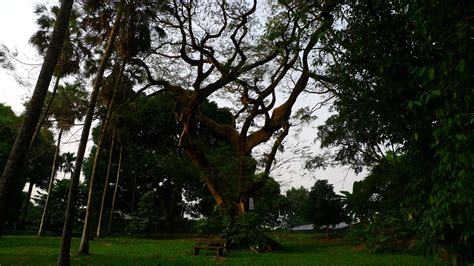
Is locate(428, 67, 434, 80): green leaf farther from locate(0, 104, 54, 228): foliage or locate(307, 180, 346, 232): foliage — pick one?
locate(307, 180, 346, 232): foliage

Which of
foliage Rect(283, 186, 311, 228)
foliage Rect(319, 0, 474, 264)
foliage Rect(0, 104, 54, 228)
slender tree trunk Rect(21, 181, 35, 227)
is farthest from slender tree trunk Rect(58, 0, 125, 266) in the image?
foliage Rect(283, 186, 311, 228)

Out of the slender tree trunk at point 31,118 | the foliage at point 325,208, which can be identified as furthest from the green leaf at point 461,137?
the foliage at point 325,208

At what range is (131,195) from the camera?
36438 millimetres

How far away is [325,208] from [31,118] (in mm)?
24619

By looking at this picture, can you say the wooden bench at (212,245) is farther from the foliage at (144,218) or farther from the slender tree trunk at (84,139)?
the foliage at (144,218)

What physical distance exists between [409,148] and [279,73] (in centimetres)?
1500

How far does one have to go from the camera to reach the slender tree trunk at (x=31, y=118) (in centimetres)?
595

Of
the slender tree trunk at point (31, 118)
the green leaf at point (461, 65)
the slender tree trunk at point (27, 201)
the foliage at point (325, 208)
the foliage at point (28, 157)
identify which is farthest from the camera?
the slender tree trunk at point (27, 201)

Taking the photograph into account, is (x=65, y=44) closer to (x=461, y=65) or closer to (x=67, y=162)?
(x=461, y=65)

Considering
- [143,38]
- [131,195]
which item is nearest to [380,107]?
[143,38]

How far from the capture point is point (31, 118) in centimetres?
620

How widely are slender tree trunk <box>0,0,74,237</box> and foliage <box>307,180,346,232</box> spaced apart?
24285 millimetres

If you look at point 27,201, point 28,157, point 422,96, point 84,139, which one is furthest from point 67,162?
point 422,96

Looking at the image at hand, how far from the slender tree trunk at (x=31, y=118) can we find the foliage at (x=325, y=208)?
956 inches
